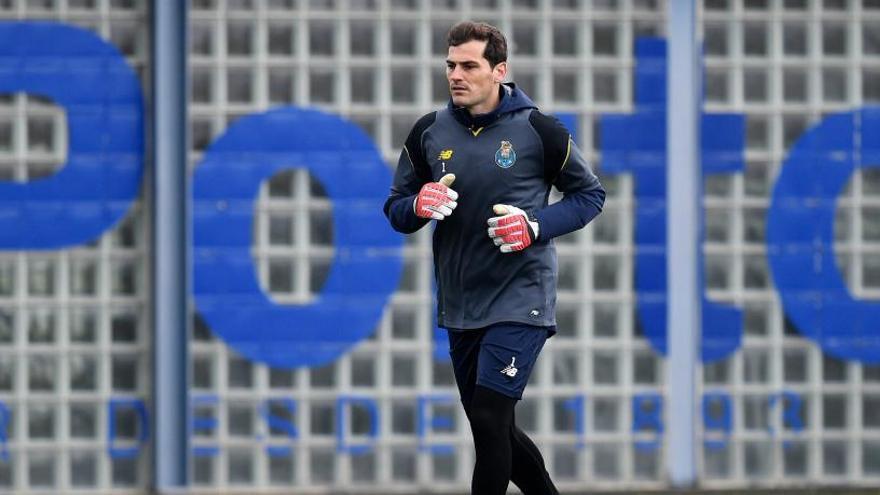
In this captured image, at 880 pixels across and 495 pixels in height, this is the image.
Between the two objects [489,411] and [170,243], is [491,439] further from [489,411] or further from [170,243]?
[170,243]

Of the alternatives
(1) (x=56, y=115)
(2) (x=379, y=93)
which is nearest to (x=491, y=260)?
(2) (x=379, y=93)

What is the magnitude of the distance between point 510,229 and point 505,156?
0.30 m

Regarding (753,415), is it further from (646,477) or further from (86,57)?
(86,57)

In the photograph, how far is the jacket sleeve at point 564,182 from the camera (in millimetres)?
6418

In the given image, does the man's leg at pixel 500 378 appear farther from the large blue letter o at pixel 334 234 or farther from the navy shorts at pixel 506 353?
the large blue letter o at pixel 334 234

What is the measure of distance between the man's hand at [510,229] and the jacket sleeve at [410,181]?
308mm

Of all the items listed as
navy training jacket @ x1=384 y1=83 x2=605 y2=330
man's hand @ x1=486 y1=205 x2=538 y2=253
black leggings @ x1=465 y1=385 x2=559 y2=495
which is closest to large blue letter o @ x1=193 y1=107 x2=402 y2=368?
navy training jacket @ x1=384 y1=83 x2=605 y2=330

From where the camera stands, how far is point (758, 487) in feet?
32.3

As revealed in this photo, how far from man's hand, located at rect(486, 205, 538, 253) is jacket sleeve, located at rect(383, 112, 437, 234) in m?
0.31

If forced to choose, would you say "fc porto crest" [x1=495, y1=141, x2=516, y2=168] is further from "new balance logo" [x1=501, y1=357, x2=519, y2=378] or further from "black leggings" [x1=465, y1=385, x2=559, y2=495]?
"black leggings" [x1=465, y1=385, x2=559, y2=495]

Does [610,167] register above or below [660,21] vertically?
below

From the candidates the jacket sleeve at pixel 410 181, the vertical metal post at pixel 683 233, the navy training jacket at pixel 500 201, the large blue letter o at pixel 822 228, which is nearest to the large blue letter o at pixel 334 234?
the vertical metal post at pixel 683 233

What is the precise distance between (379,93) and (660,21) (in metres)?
1.63

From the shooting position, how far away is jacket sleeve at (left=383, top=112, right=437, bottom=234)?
6.52 metres
